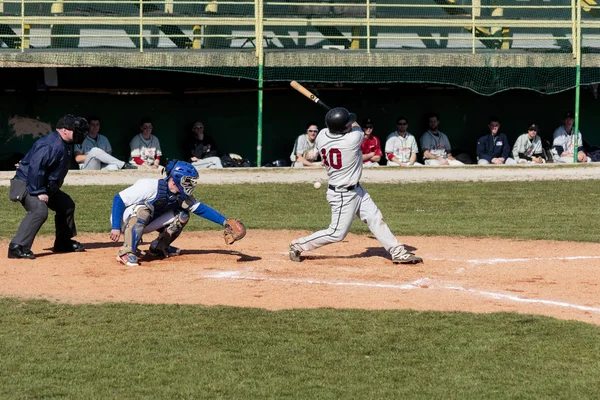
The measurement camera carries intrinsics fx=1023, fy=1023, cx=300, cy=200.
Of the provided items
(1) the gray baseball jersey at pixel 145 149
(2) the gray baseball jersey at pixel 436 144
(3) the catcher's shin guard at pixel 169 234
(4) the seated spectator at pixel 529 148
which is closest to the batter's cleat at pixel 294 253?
(3) the catcher's shin guard at pixel 169 234

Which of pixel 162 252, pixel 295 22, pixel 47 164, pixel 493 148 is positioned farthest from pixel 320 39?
pixel 47 164

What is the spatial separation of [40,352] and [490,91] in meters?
17.1

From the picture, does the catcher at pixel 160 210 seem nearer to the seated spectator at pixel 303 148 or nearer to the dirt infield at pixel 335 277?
the dirt infield at pixel 335 277

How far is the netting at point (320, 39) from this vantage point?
21.1 m

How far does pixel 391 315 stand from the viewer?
8.32m

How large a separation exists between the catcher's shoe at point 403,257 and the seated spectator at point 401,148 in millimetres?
11136

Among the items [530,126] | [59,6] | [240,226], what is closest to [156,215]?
[240,226]

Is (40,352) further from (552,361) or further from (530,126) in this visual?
(530,126)

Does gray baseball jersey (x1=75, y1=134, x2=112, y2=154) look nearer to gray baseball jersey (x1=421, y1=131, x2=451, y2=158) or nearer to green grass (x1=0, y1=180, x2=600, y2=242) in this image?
green grass (x1=0, y1=180, x2=600, y2=242)

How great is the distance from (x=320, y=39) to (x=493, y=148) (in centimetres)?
469

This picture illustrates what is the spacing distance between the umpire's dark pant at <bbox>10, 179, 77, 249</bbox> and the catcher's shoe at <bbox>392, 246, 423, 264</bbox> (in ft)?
11.8

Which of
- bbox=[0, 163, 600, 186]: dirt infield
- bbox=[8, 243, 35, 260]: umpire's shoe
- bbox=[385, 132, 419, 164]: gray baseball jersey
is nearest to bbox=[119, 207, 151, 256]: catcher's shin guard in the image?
bbox=[8, 243, 35, 260]: umpire's shoe

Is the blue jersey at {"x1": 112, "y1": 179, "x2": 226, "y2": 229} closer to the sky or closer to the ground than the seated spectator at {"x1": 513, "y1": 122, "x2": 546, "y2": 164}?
Result: closer to the ground

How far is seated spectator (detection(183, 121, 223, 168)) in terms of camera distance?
21.2 metres
